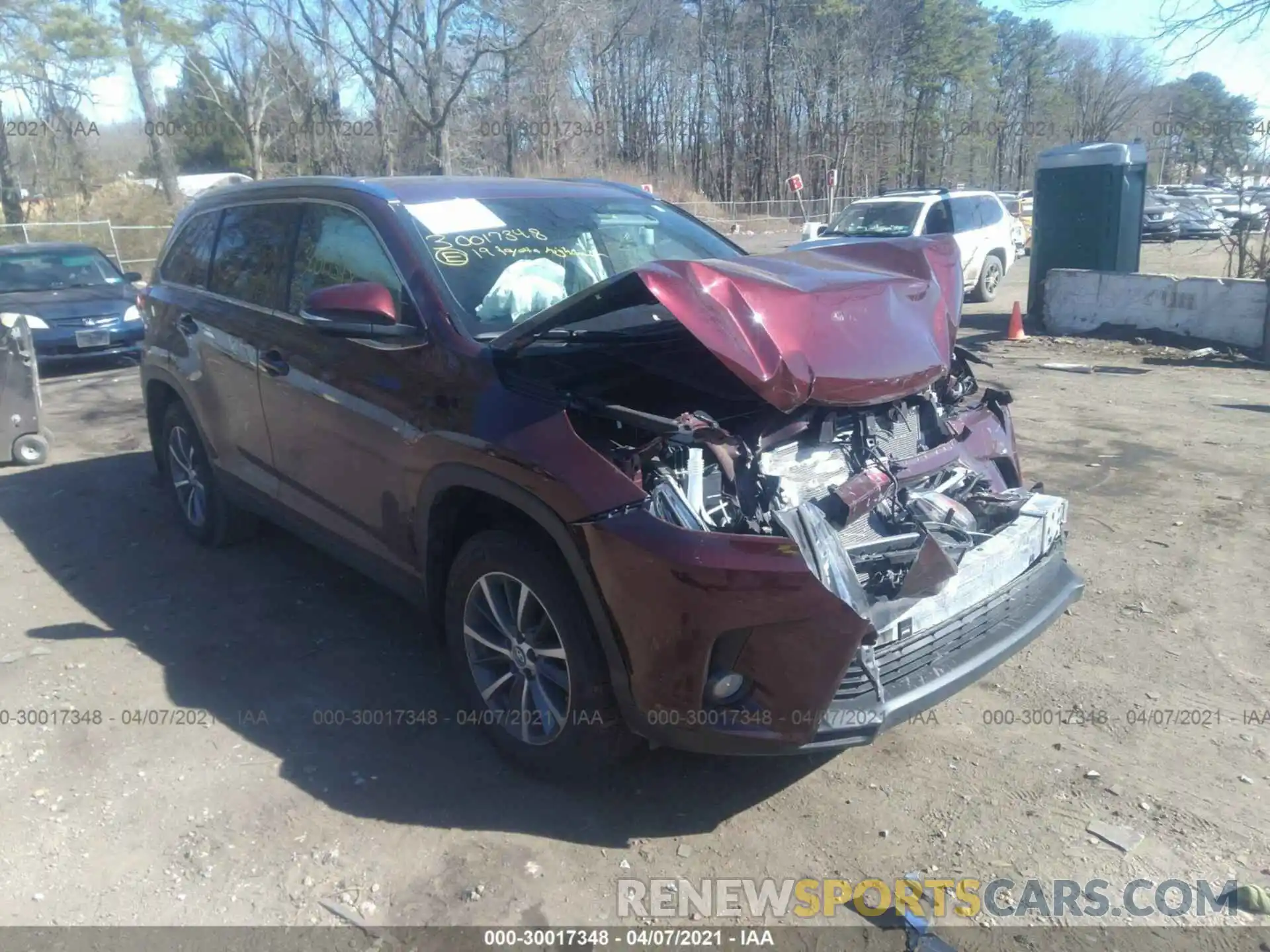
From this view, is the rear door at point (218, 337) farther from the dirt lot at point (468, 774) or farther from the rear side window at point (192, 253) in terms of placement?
the dirt lot at point (468, 774)

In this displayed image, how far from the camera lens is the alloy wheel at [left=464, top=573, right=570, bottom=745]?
336cm

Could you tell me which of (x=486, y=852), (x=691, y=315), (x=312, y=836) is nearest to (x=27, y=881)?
(x=312, y=836)

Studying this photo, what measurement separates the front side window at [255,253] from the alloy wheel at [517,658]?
1.95 m

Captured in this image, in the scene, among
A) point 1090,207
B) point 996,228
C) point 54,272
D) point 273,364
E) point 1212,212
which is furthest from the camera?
point 996,228

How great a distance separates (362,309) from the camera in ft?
11.8

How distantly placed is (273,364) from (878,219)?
1300cm

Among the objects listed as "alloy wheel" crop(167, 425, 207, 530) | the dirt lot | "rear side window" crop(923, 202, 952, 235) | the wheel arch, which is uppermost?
"rear side window" crop(923, 202, 952, 235)

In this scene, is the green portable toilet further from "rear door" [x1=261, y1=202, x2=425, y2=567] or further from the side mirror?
the side mirror

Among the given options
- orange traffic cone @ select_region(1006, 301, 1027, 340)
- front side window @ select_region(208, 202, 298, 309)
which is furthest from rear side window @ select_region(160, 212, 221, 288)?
orange traffic cone @ select_region(1006, 301, 1027, 340)

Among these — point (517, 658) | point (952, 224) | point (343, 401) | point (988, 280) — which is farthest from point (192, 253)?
point (988, 280)

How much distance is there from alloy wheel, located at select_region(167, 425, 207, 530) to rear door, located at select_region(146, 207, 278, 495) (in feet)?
1.03

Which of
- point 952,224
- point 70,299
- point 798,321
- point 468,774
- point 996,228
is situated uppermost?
point 798,321

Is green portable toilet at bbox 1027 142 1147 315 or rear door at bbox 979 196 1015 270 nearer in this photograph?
green portable toilet at bbox 1027 142 1147 315

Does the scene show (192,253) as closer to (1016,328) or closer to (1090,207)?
(1016,328)
